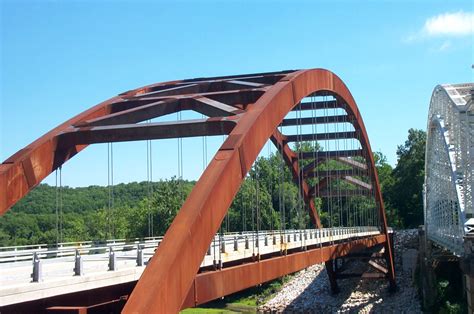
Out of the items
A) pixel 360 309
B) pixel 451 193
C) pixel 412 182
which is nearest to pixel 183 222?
pixel 451 193

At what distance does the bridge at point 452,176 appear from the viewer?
26.5m

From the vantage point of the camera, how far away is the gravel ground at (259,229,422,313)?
44094 millimetres

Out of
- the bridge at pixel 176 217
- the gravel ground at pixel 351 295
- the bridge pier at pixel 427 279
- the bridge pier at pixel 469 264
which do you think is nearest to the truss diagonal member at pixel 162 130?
the bridge at pixel 176 217

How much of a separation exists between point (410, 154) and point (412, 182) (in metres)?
7.27

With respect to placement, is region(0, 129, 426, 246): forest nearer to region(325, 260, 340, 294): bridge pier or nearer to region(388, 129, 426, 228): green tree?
region(388, 129, 426, 228): green tree

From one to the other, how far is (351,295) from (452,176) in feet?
62.8

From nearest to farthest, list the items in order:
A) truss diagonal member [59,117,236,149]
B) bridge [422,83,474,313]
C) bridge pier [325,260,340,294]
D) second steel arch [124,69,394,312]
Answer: second steel arch [124,69,394,312] → truss diagonal member [59,117,236,149] → bridge [422,83,474,313] → bridge pier [325,260,340,294]

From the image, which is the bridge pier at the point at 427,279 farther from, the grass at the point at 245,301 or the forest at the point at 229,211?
the grass at the point at 245,301

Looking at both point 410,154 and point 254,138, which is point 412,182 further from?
point 254,138

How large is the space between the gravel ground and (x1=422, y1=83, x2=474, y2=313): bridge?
4584mm

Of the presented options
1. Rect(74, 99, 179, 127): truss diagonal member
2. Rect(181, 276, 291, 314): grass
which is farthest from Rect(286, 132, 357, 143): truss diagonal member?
Rect(74, 99, 179, 127): truss diagonal member

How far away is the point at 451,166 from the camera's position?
1241 inches

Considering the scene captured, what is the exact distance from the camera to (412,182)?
73.4 m

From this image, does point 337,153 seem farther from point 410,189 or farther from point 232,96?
point 410,189
